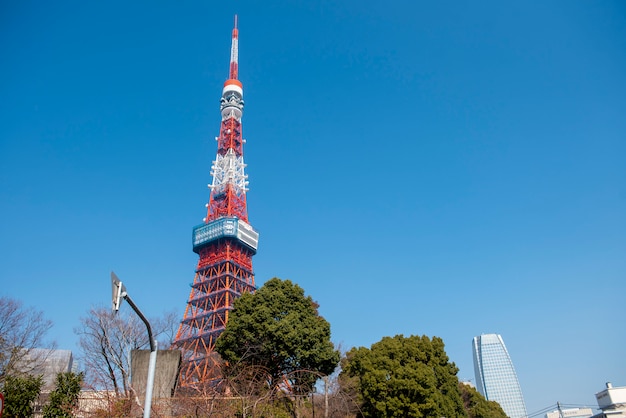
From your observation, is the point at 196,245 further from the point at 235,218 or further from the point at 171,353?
the point at 171,353

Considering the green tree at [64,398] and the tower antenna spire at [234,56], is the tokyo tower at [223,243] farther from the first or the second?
the green tree at [64,398]

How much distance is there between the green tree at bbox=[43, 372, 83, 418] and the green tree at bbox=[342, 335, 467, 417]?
11.9 metres

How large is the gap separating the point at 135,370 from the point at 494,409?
36.3m

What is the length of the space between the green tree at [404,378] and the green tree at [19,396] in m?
12.8

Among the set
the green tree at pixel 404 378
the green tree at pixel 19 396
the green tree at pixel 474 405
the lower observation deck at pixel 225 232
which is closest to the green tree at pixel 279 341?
the green tree at pixel 404 378

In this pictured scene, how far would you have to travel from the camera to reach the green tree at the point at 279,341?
19297mm

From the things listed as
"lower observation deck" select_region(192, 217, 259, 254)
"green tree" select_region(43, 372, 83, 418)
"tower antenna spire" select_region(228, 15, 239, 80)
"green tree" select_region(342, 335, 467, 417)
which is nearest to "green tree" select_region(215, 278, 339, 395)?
"green tree" select_region(342, 335, 467, 417)

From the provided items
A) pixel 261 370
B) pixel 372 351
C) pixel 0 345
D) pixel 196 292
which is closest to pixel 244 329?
pixel 261 370

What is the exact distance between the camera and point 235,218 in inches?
1852

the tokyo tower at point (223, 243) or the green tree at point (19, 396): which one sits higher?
the tokyo tower at point (223, 243)

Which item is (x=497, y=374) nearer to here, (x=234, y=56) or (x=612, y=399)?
(x=612, y=399)

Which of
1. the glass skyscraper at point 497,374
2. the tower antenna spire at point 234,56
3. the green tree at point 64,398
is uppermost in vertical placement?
the tower antenna spire at point 234,56

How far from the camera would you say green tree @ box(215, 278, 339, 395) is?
19.3m

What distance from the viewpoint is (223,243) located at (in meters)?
47.1
